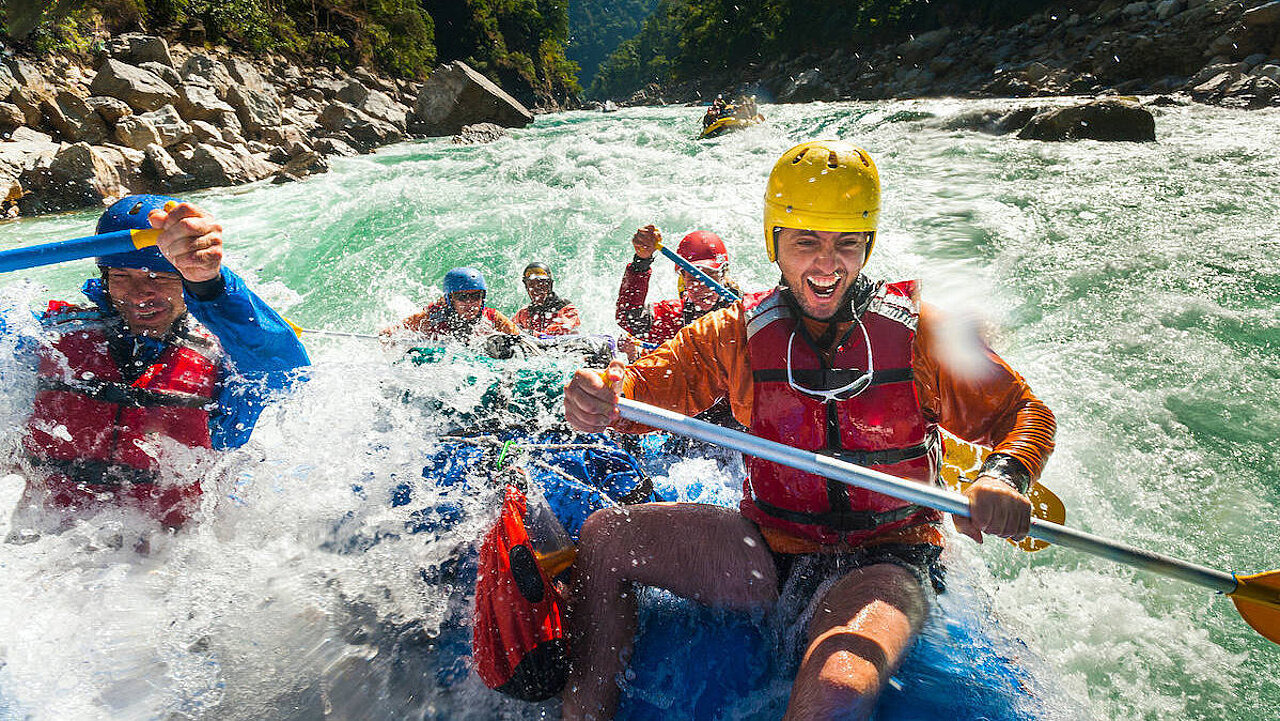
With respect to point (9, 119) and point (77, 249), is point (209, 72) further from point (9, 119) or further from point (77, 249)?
point (77, 249)

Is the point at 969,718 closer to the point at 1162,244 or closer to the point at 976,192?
the point at 1162,244

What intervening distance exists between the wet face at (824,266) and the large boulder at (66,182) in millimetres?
11737

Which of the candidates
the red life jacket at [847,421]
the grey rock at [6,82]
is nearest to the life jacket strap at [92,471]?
the red life jacket at [847,421]

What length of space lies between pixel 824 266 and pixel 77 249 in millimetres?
2292

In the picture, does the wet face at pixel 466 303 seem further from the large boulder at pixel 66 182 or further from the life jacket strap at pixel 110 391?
the large boulder at pixel 66 182

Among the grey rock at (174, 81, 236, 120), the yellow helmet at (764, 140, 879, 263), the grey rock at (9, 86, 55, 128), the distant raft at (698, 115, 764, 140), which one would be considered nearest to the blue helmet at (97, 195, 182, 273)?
the yellow helmet at (764, 140, 879, 263)

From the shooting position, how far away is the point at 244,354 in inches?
106

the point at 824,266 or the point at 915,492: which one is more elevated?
the point at 824,266

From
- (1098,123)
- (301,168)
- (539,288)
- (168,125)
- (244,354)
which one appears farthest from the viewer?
(301,168)

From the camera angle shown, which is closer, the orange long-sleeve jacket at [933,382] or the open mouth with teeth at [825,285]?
the orange long-sleeve jacket at [933,382]

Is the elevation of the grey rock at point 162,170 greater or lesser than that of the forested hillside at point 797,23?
lesser

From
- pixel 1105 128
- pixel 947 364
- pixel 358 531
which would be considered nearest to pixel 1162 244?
pixel 1105 128

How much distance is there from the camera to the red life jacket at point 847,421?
1998 millimetres

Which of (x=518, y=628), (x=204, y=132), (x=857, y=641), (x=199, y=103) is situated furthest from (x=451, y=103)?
(x=857, y=641)
